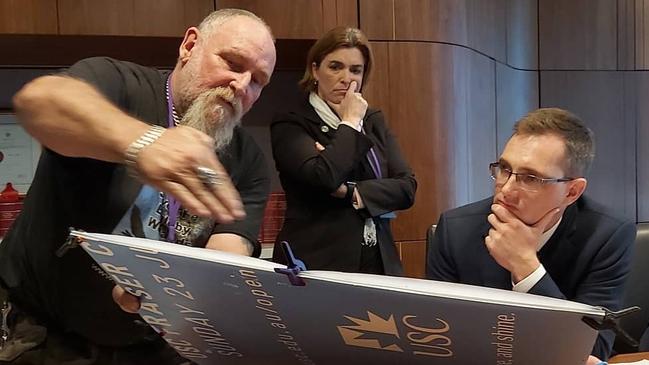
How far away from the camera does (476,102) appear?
3512 millimetres

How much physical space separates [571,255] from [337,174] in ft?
2.45

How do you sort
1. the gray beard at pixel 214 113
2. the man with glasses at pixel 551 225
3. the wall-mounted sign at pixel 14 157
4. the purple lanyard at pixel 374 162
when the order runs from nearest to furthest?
1. the gray beard at pixel 214 113
2. the man with glasses at pixel 551 225
3. the purple lanyard at pixel 374 162
4. the wall-mounted sign at pixel 14 157

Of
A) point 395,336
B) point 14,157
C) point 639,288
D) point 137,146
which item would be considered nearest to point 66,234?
point 137,146

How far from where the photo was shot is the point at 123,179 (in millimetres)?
1011

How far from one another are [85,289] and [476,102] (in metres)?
2.78

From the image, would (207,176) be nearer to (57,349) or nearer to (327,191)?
(57,349)

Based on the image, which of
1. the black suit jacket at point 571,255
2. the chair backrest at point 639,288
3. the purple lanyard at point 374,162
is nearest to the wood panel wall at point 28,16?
the purple lanyard at point 374,162

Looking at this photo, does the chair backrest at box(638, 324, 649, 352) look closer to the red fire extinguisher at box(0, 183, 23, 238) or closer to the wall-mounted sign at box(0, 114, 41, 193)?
the red fire extinguisher at box(0, 183, 23, 238)

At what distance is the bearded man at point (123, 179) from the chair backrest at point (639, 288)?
113cm

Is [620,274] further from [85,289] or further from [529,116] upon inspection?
[85,289]

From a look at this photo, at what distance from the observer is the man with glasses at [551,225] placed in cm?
142

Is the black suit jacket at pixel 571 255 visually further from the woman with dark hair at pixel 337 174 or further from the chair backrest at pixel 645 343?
the woman with dark hair at pixel 337 174

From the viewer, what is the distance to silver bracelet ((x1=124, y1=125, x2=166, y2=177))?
2.13 ft

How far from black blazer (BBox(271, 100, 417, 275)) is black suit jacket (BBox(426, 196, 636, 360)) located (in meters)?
0.49
